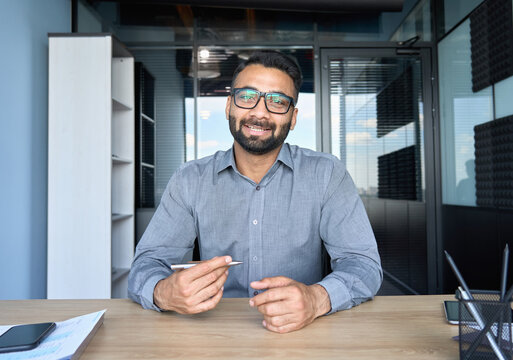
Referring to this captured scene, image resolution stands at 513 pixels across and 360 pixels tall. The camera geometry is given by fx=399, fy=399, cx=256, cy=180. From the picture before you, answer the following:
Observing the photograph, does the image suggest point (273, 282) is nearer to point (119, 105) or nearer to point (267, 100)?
point (267, 100)

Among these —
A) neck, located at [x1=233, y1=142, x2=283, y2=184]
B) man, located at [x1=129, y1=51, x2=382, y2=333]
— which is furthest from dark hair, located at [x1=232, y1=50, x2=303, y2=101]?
neck, located at [x1=233, y1=142, x2=283, y2=184]

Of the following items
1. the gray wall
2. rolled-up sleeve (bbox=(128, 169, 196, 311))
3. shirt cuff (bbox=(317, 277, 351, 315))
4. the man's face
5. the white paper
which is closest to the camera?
the white paper

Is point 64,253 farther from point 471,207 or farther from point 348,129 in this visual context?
point 471,207

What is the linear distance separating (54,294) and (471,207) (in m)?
3.37

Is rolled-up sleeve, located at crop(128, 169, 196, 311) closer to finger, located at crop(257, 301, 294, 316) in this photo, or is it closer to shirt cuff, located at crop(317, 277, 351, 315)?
finger, located at crop(257, 301, 294, 316)

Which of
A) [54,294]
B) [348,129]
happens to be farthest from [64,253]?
[348,129]

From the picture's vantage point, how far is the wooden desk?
0.78m

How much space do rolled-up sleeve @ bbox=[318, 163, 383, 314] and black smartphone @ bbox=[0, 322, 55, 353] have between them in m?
0.66

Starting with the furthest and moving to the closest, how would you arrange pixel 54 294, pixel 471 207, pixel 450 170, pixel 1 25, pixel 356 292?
pixel 450 170
pixel 471 207
pixel 54 294
pixel 1 25
pixel 356 292

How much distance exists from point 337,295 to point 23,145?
8.55 ft

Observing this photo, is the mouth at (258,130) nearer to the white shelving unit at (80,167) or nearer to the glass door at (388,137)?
the white shelving unit at (80,167)

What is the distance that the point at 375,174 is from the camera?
4.00m

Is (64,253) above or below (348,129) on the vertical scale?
below

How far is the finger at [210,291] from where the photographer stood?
946 millimetres
